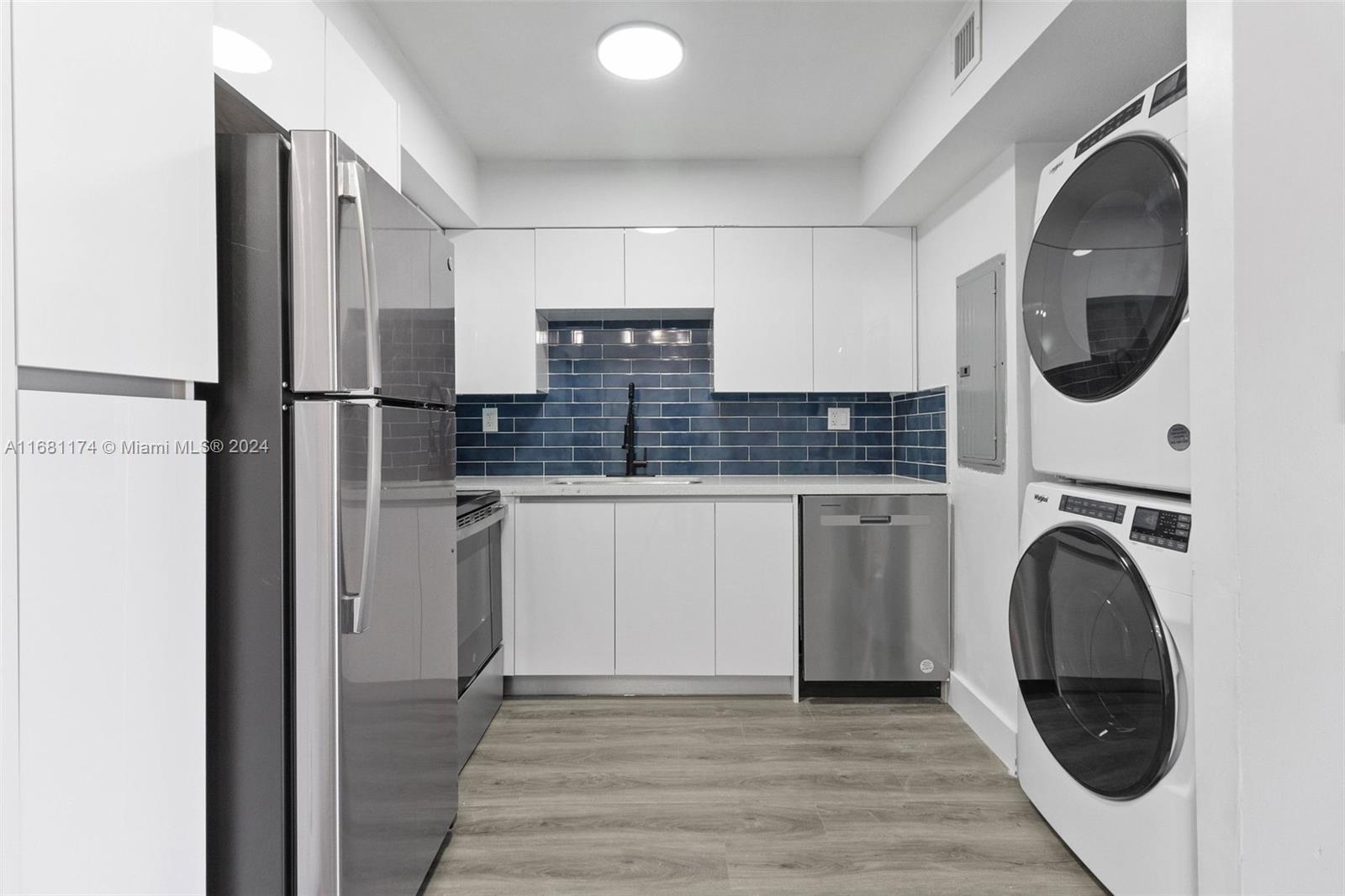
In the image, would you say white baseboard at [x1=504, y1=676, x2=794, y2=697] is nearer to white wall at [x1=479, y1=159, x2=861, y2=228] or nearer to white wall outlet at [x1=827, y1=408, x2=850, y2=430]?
white wall outlet at [x1=827, y1=408, x2=850, y2=430]

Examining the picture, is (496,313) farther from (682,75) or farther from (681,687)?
(681,687)

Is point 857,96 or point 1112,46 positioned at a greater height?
point 857,96

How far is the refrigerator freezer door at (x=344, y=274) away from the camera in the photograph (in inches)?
48.1

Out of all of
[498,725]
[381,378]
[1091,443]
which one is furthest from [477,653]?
[1091,443]

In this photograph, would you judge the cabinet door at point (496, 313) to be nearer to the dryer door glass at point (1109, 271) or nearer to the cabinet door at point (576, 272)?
the cabinet door at point (576, 272)

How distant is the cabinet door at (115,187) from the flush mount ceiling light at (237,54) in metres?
0.26

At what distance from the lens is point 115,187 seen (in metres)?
0.84

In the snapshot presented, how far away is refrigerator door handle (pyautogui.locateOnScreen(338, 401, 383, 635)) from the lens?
126cm

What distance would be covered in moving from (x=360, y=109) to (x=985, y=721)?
2.81 m

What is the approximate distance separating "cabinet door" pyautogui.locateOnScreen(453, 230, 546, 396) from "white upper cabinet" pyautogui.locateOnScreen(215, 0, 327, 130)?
1635mm

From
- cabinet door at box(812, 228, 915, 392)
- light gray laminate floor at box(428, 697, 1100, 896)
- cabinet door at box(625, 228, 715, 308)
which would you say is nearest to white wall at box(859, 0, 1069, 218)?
cabinet door at box(812, 228, 915, 392)

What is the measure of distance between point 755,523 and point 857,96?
1732mm

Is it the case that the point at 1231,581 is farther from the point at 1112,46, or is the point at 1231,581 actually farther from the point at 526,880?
the point at 526,880

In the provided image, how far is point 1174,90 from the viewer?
4.57ft
